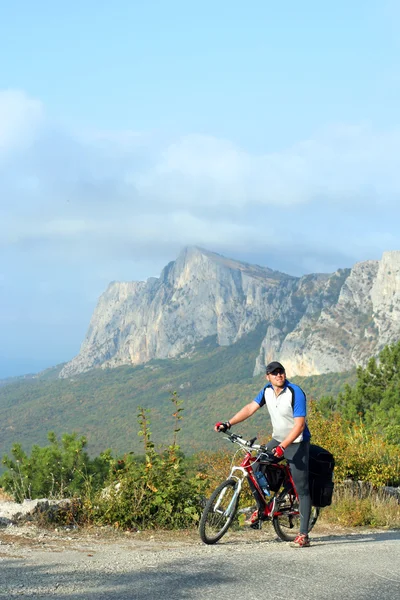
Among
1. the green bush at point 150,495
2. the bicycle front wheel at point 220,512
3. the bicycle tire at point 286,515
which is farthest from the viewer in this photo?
the green bush at point 150,495

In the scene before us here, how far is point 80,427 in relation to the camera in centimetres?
15200

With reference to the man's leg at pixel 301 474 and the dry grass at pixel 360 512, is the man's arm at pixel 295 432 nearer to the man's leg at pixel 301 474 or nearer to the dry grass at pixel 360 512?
the man's leg at pixel 301 474

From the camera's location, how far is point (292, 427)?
27.5 feet

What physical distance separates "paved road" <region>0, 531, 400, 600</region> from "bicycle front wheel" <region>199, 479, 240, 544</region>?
0.57ft

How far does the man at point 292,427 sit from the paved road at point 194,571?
48 centimetres

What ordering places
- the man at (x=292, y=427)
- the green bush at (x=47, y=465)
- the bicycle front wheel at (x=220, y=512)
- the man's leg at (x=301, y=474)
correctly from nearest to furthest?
the bicycle front wheel at (x=220, y=512) < the man at (x=292, y=427) < the man's leg at (x=301, y=474) < the green bush at (x=47, y=465)

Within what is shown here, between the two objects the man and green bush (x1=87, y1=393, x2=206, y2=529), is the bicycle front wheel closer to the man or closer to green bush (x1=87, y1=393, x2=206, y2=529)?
the man

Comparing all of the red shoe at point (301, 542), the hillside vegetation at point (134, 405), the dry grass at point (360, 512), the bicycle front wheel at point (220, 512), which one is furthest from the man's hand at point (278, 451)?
the hillside vegetation at point (134, 405)

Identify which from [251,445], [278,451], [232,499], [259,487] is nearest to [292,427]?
[278,451]

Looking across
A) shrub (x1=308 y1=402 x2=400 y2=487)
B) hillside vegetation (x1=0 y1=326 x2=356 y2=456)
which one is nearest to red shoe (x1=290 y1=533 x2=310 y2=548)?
shrub (x1=308 y1=402 x2=400 y2=487)

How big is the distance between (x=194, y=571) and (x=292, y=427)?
92.1 inches

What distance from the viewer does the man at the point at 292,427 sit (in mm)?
8312

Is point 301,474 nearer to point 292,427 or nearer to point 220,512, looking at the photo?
point 292,427

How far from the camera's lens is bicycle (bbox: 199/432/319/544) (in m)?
8.18
